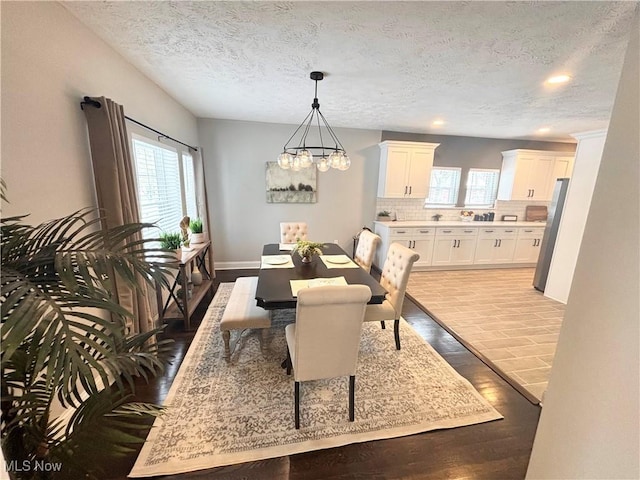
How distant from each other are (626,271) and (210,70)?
3083 mm

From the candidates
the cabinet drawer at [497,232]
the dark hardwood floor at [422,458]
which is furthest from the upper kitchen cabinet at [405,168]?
the dark hardwood floor at [422,458]

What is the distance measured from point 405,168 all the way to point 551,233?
8.15 ft

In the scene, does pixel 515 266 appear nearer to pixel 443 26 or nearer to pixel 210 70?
pixel 443 26

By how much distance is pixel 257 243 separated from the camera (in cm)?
512

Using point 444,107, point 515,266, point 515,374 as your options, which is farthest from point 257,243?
point 515,266

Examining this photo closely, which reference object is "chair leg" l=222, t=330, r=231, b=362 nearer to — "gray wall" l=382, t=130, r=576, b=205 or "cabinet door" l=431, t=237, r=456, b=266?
"cabinet door" l=431, t=237, r=456, b=266

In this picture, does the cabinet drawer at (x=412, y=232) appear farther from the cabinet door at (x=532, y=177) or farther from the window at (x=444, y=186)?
the cabinet door at (x=532, y=177)

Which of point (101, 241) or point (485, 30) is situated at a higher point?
point (485, 30)

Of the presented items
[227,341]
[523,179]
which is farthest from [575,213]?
[227,341]

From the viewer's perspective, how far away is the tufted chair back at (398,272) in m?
2.46

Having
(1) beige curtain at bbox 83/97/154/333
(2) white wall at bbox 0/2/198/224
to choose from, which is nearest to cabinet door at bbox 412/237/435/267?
(1) beige curtain at bbox 83/97/154/333

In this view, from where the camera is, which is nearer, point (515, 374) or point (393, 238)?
point (515, 374)

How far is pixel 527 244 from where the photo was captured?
17.5 ft

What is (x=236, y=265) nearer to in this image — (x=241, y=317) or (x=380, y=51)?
(x=241, y=317)
